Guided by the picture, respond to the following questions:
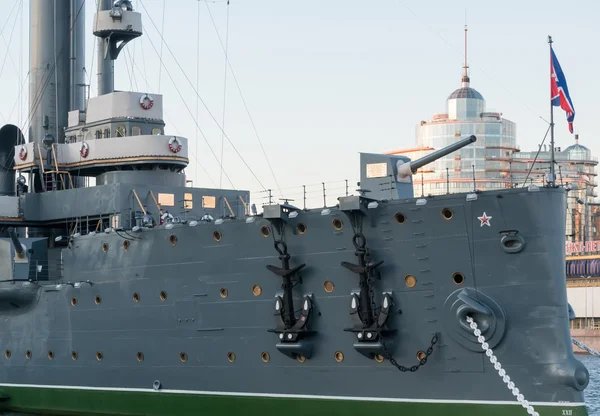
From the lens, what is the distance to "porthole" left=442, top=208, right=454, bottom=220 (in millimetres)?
22375

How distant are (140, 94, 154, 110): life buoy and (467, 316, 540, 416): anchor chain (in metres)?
15.2

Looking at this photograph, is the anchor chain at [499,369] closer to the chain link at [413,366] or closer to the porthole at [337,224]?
the chain link at [413,366]

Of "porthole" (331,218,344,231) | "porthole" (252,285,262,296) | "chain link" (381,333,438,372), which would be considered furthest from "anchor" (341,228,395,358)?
"porthole" (252,285,262,296)

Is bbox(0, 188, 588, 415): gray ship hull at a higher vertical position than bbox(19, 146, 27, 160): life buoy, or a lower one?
lower

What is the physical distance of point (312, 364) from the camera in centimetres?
2389

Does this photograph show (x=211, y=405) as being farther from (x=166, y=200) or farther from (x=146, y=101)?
(x=146, y=101)

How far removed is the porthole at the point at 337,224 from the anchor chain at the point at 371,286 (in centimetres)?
31

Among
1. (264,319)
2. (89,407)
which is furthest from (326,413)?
(89,407)

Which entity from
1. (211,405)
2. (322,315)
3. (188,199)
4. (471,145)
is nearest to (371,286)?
(322,315)

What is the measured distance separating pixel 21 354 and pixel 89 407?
3.55 metres

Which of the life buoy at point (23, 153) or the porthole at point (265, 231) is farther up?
the life buoy at point (23, 153)

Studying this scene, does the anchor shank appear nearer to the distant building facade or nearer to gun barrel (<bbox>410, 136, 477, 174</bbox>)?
gun barrel (<bbox>410, 136, 477, 174</bbox>)

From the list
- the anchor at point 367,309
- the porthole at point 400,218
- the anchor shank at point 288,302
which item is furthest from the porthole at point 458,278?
the anchor shank at point 288,302

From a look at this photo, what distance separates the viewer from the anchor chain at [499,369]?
21406 millimetres
